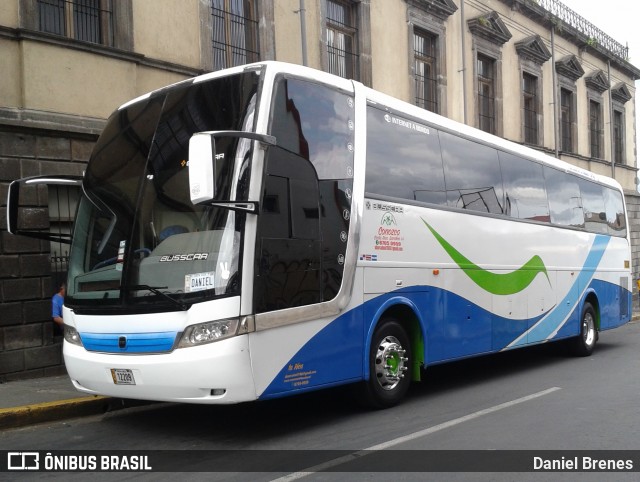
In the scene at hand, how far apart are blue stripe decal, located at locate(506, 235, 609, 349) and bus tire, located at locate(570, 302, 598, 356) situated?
1.47 feet

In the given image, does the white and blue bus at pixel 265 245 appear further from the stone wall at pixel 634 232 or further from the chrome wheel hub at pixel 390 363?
the stone wall at pixel 634 232

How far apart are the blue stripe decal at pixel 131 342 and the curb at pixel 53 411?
1.53 m

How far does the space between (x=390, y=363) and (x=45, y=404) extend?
12.5 ft

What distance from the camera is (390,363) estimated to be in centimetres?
802

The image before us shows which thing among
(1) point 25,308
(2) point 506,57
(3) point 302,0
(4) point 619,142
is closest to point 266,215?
(1) point 25,308

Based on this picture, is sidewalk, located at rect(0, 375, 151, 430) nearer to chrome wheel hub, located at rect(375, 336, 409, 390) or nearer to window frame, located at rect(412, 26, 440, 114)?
chrome wheel hub, located at rect(375, 336, 409, 390)

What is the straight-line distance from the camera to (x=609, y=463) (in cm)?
574

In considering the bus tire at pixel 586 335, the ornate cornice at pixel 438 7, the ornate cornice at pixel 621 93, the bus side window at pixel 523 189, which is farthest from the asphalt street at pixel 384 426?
the ornate cornice at pixel 621 93

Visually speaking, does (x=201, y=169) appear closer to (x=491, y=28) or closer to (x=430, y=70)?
(x=430, y=70)

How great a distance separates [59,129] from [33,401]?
4.11 meters

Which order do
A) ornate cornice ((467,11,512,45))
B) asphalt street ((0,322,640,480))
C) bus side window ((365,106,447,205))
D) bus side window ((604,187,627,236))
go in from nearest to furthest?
1. asphalt street ((0,322,640,480))
2. bus side window ((365,106,447,205))
3. bus side window ((604,187,627,236))
4. ornate cornice ((467,11,512,45))

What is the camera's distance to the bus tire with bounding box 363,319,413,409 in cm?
772

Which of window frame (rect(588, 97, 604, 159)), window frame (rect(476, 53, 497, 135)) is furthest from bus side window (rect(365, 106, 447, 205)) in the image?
window frame (rect(588, 97, 604, 159))

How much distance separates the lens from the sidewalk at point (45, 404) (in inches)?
300
